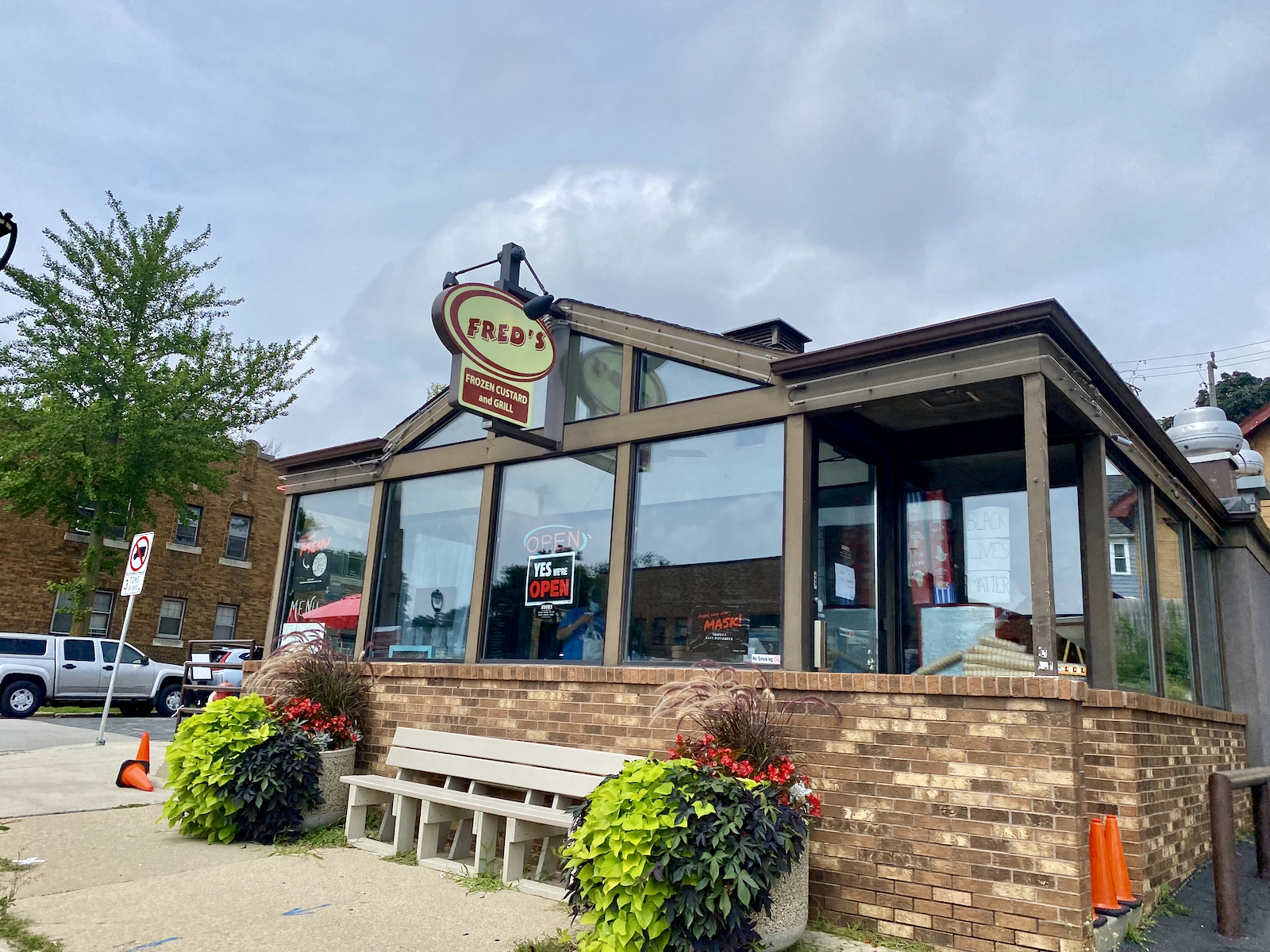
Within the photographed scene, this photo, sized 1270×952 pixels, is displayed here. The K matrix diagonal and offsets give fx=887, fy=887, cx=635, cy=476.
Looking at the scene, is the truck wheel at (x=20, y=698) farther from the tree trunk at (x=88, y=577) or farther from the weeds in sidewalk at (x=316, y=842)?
the weeds in sidewalk at (x=316, y=842)

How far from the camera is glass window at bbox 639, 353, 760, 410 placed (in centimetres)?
689

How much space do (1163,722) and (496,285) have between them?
618 cm

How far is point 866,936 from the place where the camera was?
15.9 feet

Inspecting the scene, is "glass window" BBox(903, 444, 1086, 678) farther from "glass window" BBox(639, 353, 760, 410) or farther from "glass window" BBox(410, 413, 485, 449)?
"glass window" BBox(410, 413, 485, 449)

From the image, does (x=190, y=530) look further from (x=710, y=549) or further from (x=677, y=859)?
(x=677, y=859)

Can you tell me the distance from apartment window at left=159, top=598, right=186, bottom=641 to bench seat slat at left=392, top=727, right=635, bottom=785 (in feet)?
67.0

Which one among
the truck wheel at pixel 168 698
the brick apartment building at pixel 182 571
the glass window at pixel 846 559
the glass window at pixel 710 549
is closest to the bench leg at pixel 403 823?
the glass window at pixel 710 549

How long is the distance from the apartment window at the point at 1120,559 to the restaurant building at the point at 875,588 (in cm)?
3

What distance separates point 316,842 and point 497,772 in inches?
64.0

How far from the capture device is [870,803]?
16.5 feet

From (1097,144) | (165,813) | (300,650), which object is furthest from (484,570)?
(1097,144)

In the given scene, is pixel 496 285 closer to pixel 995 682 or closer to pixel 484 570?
pixel 484 570

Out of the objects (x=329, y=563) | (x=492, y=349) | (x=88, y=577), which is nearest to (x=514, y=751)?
(x=492, y=349)

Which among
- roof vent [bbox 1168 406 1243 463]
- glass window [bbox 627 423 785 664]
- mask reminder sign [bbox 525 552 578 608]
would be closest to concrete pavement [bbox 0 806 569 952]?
glass window [bbox 627 423 785 664]
